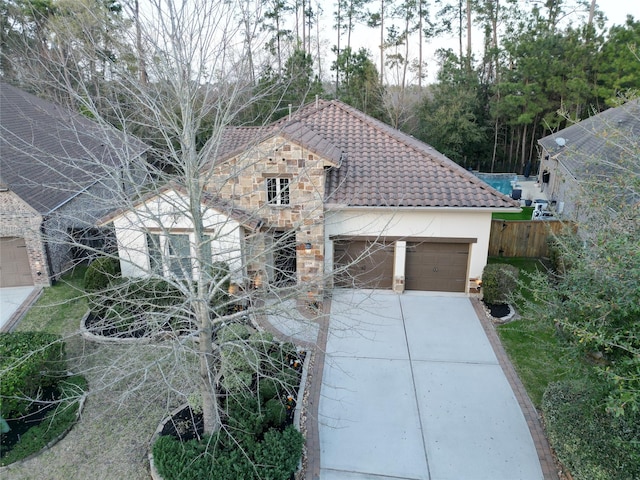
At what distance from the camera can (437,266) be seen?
1397 centimetres

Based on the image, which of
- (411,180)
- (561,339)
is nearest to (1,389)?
(561,339)

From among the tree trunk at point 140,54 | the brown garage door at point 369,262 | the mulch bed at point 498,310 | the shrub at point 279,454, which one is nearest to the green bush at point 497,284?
the mulch bed at point 498,310

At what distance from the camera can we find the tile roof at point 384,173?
1290cm

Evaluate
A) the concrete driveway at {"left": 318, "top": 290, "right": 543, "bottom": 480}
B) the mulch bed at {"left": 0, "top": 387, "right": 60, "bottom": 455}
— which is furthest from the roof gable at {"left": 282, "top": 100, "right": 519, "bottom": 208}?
the mulch bed at {"left": 0, "top": 387, "right": 60, "bottom": 455}

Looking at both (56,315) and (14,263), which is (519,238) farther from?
(14,263)

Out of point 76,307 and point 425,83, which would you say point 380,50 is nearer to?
point 425,83

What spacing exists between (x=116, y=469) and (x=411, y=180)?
10.7 metres

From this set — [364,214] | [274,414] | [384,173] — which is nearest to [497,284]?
[364,214]

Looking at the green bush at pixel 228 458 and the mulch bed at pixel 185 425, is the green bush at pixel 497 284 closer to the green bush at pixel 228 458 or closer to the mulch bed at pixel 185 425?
the green bush at pixel 228 458

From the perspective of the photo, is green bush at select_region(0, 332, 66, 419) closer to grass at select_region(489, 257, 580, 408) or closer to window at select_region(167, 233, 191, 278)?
window at select_region(167, 233, 191, 278)

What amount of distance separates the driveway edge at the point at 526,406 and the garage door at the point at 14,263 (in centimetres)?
1474

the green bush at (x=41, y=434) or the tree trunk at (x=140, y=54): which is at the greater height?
the tree trunk at (x=140, y=54)

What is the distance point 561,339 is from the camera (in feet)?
22.5

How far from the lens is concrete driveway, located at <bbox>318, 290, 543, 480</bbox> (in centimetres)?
767
